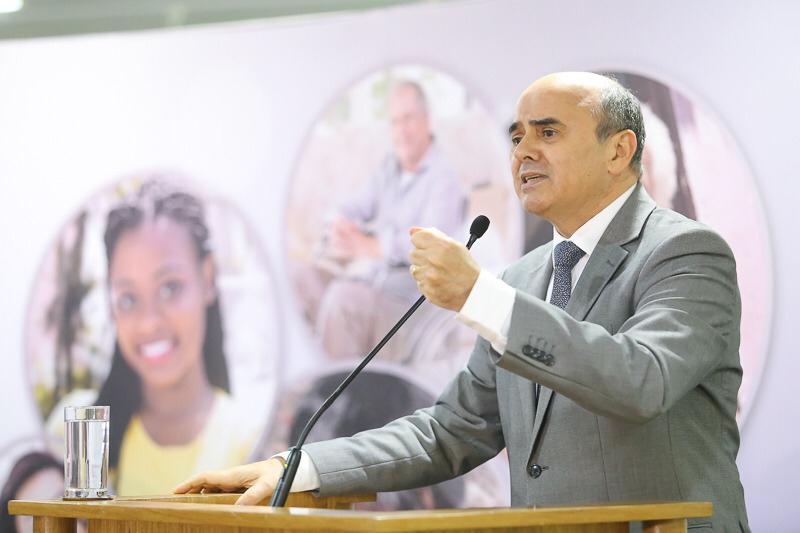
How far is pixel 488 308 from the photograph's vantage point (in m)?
1.80

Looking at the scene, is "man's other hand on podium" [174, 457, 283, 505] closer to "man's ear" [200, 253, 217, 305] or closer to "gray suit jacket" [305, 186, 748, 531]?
"gray suit jacket" [305, 186, 748, 531]

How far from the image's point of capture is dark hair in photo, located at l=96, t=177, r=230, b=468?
4258mm

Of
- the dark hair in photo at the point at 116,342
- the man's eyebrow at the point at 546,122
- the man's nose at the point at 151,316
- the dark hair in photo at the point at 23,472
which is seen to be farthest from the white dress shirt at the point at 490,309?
the dark hair in photo at the point at 23,472

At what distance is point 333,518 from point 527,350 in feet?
1.73

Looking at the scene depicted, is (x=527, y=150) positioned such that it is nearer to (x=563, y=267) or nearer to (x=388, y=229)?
(x=563, y=267)

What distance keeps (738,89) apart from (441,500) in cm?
175

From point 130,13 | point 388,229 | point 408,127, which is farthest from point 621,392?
point 130,13

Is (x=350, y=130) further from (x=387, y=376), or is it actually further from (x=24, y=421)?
(x=24, y=421)

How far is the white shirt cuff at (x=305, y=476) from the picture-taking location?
7.00ft

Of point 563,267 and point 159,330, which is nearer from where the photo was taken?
point 563,267

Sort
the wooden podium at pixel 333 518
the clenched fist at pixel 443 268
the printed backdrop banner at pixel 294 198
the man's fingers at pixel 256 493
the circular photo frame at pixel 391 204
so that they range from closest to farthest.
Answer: the wooden podium at pixel 333 518
the clenched fist at pixel 443 268
the man's fingers at pixel 256 493
the printed backdrop banner at pixel 294 198
the circular photo frame at pixel 391 204

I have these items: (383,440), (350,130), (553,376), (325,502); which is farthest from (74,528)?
(350,130)

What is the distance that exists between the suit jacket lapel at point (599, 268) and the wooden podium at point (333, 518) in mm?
546

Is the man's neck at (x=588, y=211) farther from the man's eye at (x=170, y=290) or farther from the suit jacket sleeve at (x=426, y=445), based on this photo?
the man's eye at (x=170, y=290)
